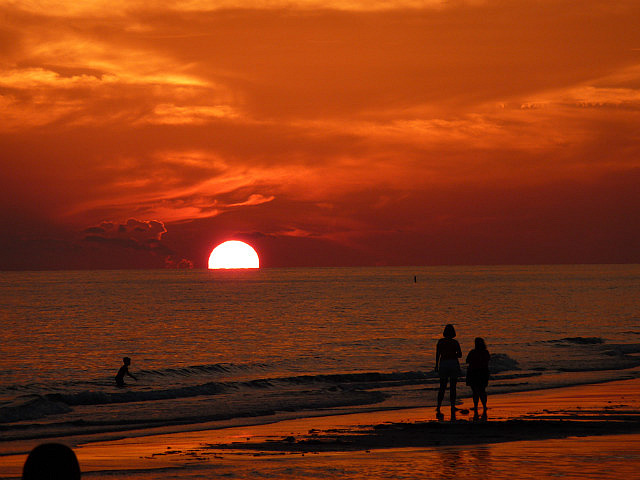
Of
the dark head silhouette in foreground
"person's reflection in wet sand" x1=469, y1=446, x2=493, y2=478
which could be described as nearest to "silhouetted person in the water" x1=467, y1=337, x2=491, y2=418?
"person's reflection in wet sand" x1=469, y1=446, x2=493, y2=478

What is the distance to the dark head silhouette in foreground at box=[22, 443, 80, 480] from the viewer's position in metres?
4.05

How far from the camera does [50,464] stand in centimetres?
407

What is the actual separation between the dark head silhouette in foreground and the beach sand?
372 inches

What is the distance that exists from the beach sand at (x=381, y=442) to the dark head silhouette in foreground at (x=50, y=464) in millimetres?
9458

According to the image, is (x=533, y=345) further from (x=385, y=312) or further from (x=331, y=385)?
(x=385, y=312)

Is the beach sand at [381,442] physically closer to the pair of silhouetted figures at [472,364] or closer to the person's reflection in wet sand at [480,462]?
the person's reflection in wet sand at [480,462]

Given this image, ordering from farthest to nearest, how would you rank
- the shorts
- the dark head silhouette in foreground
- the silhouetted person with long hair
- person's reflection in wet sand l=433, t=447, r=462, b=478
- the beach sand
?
the shorts < the silhouetted person with long hair < the beach sand < person's reflection in wet sand l=433, t=447, r=462, b=478 < the dark head silhouette in foreground

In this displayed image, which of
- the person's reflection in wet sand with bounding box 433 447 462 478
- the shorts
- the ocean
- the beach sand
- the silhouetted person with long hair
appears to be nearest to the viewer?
the person's reflection in wet sand with bounding box 433 447 462 478

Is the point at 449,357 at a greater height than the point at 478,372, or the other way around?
the point at 449,357

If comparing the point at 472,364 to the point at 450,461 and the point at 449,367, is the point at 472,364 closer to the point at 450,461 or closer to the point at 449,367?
the point at 449,367

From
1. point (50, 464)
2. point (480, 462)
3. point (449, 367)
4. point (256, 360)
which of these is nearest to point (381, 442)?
point (480, 462)

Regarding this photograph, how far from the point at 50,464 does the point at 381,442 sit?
13.2 m

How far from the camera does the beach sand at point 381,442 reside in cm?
1421

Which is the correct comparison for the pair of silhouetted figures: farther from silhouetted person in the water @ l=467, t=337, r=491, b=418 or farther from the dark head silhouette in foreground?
the dark head silhouette in foreground
